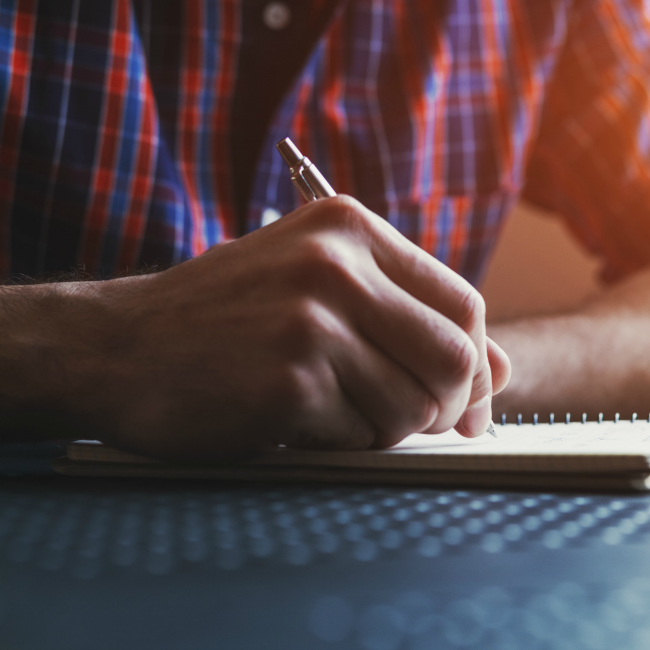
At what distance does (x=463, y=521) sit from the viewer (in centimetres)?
23

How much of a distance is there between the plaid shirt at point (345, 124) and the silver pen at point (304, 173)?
1.33 feet

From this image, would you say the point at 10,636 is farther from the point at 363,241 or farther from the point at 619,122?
the point at 619,122

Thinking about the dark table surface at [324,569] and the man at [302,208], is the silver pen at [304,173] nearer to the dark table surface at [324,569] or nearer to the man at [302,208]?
the man at [302,208]

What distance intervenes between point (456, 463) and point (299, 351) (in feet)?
0.30

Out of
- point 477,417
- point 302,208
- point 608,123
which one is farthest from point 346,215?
point 608,123

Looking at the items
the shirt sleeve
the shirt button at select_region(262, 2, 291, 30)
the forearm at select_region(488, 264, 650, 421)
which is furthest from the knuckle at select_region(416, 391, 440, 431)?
the shirt sleeve

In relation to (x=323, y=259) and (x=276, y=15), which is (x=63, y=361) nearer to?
(x=323, y=259)

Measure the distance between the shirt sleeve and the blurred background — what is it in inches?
14.9

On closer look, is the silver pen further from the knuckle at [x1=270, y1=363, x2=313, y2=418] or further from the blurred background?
the blurred background

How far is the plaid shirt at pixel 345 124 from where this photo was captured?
0.75m

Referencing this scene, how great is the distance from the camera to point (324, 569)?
0.19 m

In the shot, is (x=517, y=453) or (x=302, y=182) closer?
(x=517, y=453)

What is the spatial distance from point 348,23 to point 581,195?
50 cm

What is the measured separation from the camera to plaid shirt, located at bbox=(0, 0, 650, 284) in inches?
29.5
